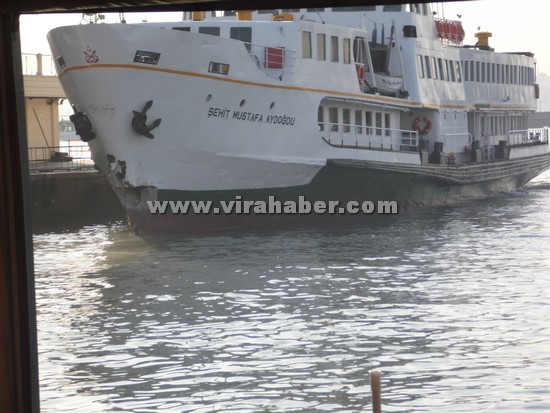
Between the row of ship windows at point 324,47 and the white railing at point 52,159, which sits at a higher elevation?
the row of ship windows at point 324,47

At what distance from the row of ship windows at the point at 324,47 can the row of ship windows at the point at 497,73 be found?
9.88 metres

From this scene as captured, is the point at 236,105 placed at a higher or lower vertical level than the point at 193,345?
higher

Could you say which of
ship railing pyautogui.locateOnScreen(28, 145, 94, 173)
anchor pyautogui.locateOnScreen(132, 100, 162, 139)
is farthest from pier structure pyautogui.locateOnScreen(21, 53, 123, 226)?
anchor pyautogui.locateOnScreen(132, 100, 162, 139)

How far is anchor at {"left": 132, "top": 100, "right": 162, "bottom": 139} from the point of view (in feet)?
79.8

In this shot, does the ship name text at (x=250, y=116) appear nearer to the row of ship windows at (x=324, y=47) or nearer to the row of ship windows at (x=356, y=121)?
the row of ship windows at (x=356, y=121)

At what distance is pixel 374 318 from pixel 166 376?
4485 mm

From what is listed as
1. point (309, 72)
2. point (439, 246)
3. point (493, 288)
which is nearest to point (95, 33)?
point (309, 72)

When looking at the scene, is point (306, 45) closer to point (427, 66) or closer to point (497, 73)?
point (427, 66)

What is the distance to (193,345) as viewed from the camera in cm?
1369

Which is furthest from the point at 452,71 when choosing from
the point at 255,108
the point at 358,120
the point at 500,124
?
the point at 255,108

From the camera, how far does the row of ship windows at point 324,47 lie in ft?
89.0

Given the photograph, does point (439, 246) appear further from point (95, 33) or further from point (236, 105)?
point (95, 33)

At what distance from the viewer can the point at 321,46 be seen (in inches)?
1090

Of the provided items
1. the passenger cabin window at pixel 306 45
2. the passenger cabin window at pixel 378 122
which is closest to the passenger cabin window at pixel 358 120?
→ the passenger cabin window at pixel 378 122
